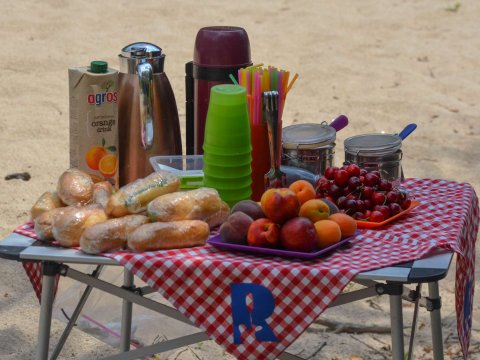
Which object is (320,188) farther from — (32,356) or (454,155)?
(454,155)

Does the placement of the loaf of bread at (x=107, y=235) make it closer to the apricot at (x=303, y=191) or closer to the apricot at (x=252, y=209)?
the apricot at (x=252, y=209)

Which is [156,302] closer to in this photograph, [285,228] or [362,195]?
[285,228]

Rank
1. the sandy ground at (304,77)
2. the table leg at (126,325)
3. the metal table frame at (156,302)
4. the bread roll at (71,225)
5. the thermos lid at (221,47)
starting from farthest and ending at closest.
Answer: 1. the sandy ground at (304,77)
2. the table leg at (126,325)
3. the thermos lid at (221,47)
4. the bread roll at (71,225)
5. the metal table frame at (156,302)

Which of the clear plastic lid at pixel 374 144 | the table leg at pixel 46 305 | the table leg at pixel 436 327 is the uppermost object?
the clear plastic lid at pixel 374 144

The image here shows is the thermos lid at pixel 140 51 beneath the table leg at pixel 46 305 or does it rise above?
above

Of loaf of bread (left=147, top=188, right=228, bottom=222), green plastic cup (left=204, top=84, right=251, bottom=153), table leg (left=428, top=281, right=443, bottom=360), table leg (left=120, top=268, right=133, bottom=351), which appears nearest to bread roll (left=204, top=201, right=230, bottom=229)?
loaf of bread (left=147, top=188, right=228, bottom=222)

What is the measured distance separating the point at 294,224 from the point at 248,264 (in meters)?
0.11

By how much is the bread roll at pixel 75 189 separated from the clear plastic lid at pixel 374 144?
55 centimetres

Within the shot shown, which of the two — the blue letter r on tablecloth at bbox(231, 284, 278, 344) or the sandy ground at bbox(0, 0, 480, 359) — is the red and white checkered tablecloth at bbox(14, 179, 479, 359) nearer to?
the blue letter r on tablecloth at bbox(231, 284, 278, 344)

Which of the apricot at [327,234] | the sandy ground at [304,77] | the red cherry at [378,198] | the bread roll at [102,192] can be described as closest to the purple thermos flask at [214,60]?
the bread roll at [102,192]

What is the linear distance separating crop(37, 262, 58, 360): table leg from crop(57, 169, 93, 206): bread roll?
0.15m

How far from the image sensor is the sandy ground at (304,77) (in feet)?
9.60

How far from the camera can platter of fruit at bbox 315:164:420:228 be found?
1839 mm

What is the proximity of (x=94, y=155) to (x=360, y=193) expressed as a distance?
56 centimetres
